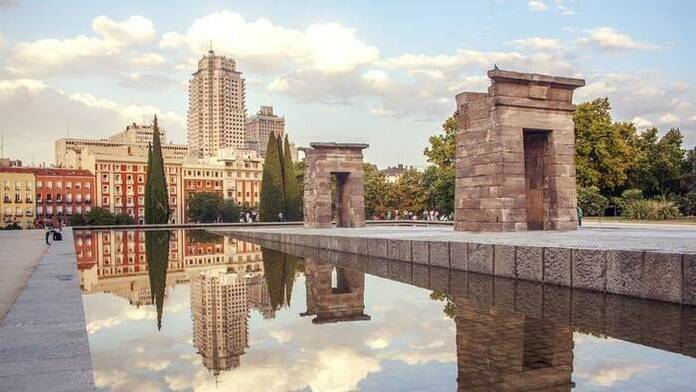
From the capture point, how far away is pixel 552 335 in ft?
22.4

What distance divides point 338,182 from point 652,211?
19229 millimetres

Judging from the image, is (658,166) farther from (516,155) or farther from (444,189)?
(516,155)

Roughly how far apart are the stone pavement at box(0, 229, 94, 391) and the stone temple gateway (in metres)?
12.4

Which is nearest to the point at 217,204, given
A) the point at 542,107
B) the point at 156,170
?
the point at 156,170

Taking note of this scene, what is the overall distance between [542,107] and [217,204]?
6750 centimetres

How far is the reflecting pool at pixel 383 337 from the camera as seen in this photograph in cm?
512

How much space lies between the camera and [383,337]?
6949 millimetres

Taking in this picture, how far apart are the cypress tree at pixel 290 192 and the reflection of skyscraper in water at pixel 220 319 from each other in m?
50.8

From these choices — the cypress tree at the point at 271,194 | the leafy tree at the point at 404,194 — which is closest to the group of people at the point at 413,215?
the leafy tree at the point at 404,194

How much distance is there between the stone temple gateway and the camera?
18.6 metres

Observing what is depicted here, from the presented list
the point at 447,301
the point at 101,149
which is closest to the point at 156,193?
the point at 447,301

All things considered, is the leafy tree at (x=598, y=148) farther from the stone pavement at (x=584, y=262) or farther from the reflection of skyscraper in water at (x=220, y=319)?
the reflection of skyscraper in water at (x=220, y=319)

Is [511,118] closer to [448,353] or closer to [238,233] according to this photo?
[448,353]

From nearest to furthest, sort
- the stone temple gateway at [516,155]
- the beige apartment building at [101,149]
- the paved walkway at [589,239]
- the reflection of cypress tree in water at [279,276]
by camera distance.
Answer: the reflection of cypress tree in water at [279,276]
the paved walkway at [589,239]
the stone temple gateway at [516,155]
the beige apartment building at [101,149]
